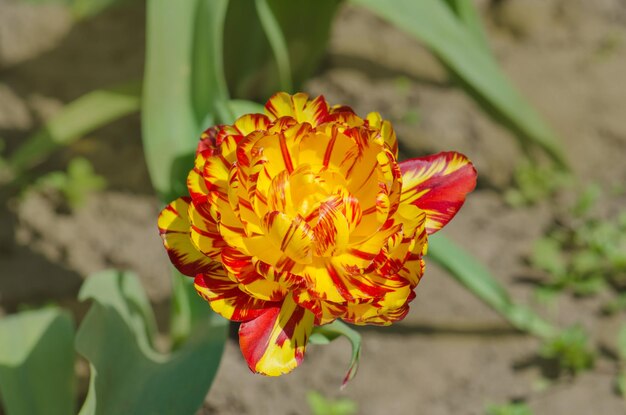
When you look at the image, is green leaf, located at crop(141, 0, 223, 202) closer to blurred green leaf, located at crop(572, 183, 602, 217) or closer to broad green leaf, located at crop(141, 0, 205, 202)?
broad green leaf, located at crop(141, 0, 205, 202)

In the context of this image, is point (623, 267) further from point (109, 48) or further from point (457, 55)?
point (109, 48)

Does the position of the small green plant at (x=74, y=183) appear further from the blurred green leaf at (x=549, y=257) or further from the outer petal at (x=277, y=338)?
the outer petal at (x=277, y=338)

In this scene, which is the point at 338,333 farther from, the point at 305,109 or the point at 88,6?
the point at 88,6

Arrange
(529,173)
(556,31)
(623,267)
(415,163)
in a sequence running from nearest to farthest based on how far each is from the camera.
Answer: (415,163)
(623,267)
(529,173)
(556,31)

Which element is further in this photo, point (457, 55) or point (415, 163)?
point (457, 55)

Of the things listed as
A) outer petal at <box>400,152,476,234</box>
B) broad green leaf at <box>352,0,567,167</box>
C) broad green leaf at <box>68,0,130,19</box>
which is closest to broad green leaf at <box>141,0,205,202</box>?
broad green leaf at <box>352,0,567,167</box>

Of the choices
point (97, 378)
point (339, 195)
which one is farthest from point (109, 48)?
point (339, 195)
